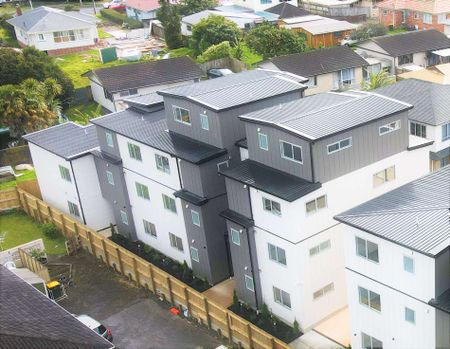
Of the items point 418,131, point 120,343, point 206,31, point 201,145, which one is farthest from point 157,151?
point 206,31

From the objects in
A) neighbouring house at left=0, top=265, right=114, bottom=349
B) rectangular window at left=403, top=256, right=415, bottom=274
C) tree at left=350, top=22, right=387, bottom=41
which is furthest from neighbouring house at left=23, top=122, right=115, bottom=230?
tree at left=350, top=22, right=387, bottom=41

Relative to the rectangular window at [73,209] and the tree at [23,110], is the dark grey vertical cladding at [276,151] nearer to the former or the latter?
the rectangular window at [73,209]

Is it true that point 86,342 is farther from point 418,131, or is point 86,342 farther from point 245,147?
point 418,131

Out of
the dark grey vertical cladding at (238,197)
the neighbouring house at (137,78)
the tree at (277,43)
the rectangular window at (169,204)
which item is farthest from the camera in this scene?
the tree at (277,43)

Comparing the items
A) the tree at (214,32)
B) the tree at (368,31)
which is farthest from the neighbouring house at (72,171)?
the tree at (368,31)

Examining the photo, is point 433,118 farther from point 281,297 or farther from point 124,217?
point 124,217

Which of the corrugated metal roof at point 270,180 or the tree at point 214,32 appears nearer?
the corrugated metal roof at point 270,180
